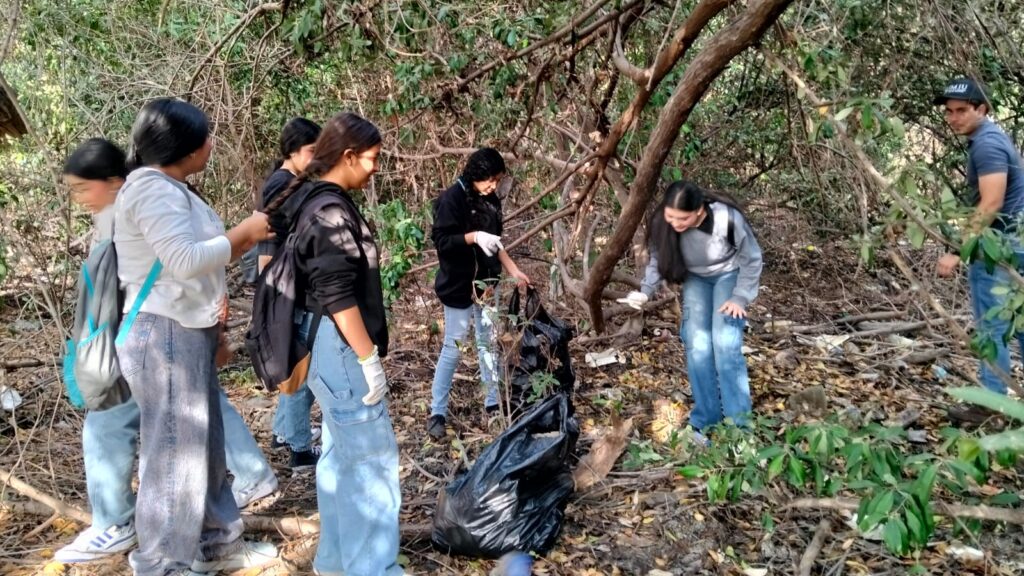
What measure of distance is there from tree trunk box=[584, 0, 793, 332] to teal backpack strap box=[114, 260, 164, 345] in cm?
215

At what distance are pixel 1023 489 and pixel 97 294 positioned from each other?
3.74m

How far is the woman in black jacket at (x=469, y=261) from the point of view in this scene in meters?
3.66

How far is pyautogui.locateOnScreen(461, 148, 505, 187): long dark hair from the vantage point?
3621mm

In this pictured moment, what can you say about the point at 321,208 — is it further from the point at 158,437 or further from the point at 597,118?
the point at 597,118

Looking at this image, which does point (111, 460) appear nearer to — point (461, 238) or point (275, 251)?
point (275, 251)

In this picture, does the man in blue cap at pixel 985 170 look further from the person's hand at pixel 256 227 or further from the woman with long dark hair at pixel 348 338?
the person's hand at pixel 256 227

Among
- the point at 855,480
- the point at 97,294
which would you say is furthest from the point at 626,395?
the point at 97,294

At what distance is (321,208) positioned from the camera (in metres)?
2.19

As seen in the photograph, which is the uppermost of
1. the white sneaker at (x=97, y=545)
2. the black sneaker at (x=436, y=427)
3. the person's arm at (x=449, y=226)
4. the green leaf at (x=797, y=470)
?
the person's arm at (x=449, y=226)

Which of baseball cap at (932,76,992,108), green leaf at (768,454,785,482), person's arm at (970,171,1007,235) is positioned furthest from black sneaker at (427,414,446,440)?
baseball cap at (932,76,992,108)

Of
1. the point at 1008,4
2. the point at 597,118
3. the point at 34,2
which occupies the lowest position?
the point at 597,118

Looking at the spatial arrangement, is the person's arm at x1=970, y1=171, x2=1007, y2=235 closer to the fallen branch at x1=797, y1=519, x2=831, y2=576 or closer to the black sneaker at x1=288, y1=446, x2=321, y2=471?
the fallen branch at x1=797, y1=519, x2=831, y2=576

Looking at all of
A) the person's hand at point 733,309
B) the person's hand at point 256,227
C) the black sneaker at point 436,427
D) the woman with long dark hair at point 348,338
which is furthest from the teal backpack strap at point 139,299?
the person's hand at point 733,309

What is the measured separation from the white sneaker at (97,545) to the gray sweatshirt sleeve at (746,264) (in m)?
2.76
